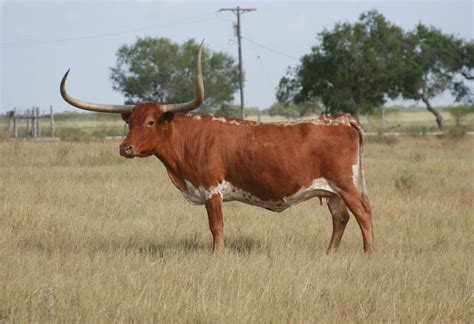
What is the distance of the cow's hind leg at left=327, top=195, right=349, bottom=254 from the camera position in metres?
9.27

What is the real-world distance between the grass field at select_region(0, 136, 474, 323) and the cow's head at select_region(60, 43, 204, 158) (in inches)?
41.5

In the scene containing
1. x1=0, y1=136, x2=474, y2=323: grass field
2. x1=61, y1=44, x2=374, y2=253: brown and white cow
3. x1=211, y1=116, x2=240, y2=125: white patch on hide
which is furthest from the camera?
x1=211, y1=116, x2=240, y2=125: white patch on hide

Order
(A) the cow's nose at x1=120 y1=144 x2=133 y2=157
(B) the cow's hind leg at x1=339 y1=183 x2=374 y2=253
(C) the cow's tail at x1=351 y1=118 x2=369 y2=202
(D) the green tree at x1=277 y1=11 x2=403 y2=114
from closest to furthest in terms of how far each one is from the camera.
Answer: (A) the cow's nose at x1=120 y1=144 x2=133 y2=157 < (B) the cow's hind leg at x1=339 y1=183 x2=374 y2=253 < (C) the cow's tail at x1=351 y1=118 x2=369 y2=202 < (D) the green tree at x1=277 y1=11 x2=403 y2=114

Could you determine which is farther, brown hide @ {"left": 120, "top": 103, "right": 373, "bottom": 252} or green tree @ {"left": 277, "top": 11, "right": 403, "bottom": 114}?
green tree @ {"left": 277, "top": 11, "right": 403, "bottom": 114}

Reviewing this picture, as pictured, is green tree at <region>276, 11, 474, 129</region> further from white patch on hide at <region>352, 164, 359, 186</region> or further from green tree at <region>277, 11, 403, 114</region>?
white patch on hide at <region>352, 164, 359, 186</region>

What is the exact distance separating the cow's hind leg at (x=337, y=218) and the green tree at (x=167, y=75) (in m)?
57.5

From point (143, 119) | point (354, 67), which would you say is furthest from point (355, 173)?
point (354, 67)

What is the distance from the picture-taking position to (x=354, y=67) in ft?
158

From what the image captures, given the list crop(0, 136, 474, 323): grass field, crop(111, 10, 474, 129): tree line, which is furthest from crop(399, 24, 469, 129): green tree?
crop(0, 136, 474, 323): grass field

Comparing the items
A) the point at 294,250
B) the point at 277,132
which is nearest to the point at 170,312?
the point at 294,250

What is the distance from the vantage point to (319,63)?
5003 cm

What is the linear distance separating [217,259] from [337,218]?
2053mm

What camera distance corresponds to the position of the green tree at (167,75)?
67.8 metres

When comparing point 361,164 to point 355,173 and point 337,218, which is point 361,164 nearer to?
point 355,173
